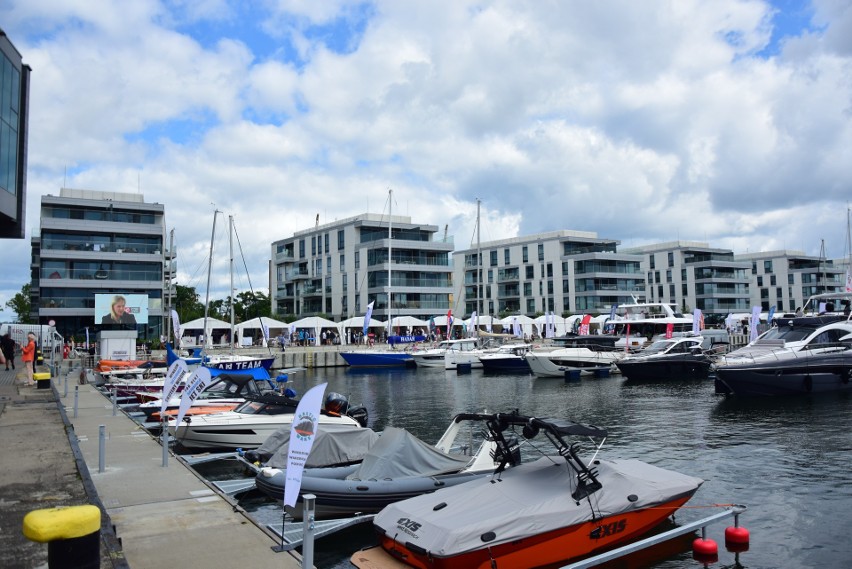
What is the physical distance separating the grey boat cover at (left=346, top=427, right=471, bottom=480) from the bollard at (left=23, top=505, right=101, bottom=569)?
25.2 feet

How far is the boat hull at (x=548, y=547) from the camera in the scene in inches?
394

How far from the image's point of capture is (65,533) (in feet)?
21.4

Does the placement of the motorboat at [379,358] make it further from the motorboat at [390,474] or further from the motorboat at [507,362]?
the motorboat at [390,474]

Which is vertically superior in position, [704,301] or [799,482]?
[704,301]

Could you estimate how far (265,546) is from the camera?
1039 cm

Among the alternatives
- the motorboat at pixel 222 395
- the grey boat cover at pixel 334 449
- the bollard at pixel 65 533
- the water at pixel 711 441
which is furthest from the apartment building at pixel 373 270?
the bollard at pixel 65 533

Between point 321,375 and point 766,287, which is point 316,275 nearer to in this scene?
point 321,375

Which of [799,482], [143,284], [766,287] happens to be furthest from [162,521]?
[766,287]

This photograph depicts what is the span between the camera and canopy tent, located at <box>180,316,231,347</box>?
218ft

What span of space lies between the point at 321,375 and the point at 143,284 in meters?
27.6

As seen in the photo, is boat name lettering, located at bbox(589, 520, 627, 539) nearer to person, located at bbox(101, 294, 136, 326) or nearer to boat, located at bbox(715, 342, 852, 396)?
boat, located at bbox(715, 342, 852, 396)

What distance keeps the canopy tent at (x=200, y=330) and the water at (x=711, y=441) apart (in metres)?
22.8

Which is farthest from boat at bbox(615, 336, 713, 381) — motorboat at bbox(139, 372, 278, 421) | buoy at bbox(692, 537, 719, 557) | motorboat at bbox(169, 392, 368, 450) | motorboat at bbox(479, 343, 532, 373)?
buoy at bbox(692, 537, 719, 557)

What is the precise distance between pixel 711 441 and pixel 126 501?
18.8 m
